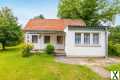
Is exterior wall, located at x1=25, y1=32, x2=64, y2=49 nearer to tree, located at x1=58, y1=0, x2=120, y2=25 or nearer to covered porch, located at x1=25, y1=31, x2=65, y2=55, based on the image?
covered porch, located at x1=25, y1=31, x2=65, y2=55

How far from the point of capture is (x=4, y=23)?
42156 mm

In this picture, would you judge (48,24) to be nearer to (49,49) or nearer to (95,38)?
(49,49)

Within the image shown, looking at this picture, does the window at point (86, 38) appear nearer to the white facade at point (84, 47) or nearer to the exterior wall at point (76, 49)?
the white facade at point (84, 47)

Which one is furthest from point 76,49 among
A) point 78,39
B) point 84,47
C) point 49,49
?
point 49,49

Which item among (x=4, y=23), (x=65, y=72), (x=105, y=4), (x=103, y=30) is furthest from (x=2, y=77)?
(x=105, y=4)

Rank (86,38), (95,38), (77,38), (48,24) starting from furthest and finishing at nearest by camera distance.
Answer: (48,24) → (95,38) → (86,38) → (77,38)

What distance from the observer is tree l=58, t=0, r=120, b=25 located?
141 ft

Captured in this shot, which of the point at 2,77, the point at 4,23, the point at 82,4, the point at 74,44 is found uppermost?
the point at 82,4

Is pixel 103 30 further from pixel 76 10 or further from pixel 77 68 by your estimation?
pixel 76 10

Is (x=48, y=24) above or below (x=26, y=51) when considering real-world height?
above

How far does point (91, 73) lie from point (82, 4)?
1041 inches

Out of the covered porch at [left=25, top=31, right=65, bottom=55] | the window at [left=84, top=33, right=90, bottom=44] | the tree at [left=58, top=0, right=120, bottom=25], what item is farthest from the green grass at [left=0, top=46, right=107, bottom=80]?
the tree at [left=58, top=0, right=120, bottom=25]

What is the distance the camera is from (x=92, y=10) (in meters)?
43.7

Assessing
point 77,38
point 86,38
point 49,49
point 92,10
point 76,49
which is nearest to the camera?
point 76,49
